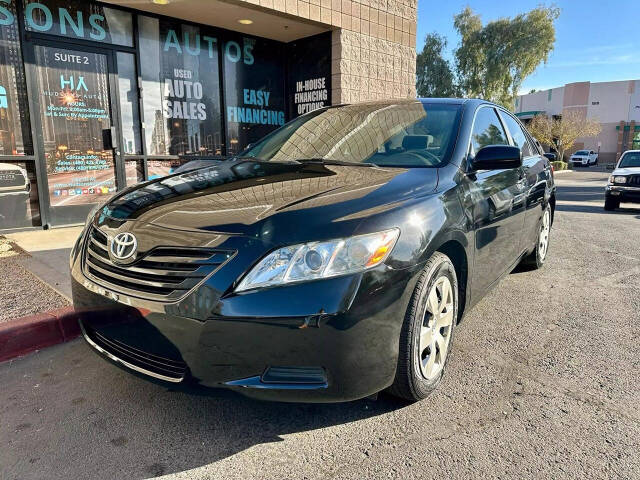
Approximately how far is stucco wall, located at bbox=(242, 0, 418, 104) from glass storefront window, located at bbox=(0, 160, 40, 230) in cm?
447

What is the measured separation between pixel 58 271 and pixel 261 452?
133 inches

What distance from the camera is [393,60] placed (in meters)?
9.61

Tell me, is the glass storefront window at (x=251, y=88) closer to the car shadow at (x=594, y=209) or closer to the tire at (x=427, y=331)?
the tire at (x=427, y=331)

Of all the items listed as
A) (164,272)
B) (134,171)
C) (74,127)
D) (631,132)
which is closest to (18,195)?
(74,127)

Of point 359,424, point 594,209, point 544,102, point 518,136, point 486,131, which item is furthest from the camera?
point 544,102

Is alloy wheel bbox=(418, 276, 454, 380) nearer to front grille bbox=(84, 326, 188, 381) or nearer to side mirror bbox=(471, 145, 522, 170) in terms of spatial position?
side mirror bbox=(471, 145, 522, 170)

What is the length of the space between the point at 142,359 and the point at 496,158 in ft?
7.54

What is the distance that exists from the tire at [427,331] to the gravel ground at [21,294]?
8.82ft

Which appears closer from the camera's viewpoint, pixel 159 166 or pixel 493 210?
pixel 493 210

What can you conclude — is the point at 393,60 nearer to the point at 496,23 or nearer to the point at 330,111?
the point at 330,111

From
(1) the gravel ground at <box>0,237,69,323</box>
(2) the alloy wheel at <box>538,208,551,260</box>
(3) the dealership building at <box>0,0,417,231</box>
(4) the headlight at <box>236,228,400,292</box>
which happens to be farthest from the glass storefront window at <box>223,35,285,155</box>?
(4) the headlight at <box>236,228,400,292</box>

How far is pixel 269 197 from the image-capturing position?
2270 mm

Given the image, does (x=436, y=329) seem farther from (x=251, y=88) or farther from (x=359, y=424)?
(x=251, y=88)

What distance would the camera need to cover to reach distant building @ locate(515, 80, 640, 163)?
174ft
